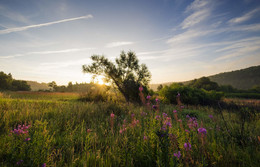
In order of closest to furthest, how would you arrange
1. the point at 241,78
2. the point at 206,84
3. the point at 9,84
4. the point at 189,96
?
the point at 189,96 < the point at 206,84 < the point at 9,84 < the point at 241,78

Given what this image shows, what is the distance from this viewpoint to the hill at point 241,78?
62.1 meters

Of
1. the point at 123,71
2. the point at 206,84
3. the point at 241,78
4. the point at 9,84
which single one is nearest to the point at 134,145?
the point at 123,71

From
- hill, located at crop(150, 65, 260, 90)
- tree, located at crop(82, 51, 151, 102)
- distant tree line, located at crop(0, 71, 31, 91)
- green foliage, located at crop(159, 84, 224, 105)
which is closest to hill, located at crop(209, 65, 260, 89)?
hill, located at crop(150, 65, 260, 90)

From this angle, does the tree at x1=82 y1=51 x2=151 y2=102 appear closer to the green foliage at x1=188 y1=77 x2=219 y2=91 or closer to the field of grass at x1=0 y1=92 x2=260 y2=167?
the field of grass at x1=0 y1=92 x2=260 y2=167

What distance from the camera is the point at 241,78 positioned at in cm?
6988

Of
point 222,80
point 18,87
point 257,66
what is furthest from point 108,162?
point 257,66

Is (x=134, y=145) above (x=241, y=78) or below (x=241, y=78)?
below

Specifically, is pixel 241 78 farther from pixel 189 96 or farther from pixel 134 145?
pixel 134 145

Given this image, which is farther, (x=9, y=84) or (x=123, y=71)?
(x=9, y=84)

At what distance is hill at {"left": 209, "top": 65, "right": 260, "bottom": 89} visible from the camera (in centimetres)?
6212

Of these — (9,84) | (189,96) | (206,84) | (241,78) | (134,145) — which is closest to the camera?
(134,145)

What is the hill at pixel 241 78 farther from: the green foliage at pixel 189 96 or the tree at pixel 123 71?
the tree at pixel 123 71

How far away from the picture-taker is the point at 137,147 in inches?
89.0

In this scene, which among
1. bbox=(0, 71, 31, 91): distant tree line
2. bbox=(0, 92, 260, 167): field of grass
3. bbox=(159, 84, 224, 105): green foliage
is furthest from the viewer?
bbox=(0, 71, 31, 91): distant tree line
